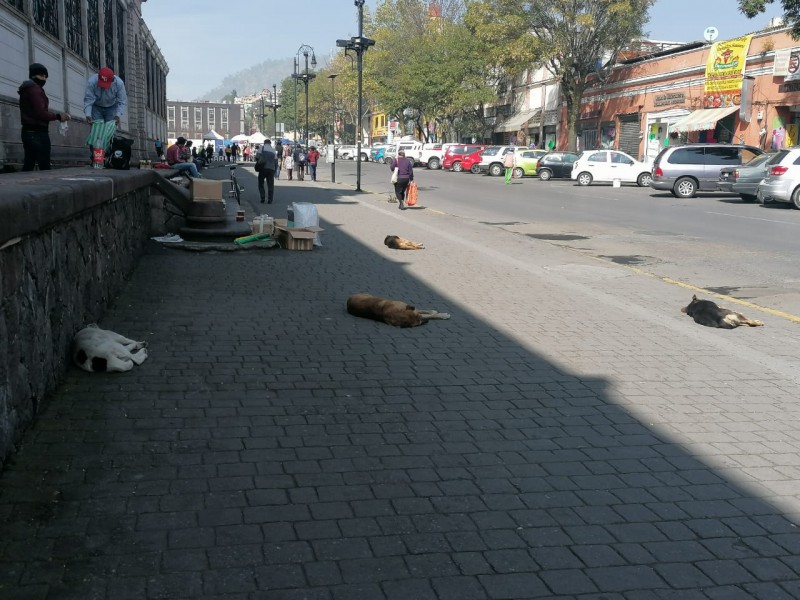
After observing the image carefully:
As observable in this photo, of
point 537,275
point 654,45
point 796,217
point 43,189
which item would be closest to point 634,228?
point 796,217

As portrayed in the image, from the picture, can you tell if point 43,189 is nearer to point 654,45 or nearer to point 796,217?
point 796,217

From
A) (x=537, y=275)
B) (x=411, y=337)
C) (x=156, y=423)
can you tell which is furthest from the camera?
(x=537, y=275)

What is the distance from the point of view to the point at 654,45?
5597 centimetres

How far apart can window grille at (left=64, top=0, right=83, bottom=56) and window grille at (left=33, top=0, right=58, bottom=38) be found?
1.04m

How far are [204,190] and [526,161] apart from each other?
33.5m

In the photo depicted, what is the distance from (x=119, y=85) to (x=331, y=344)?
23.4ft

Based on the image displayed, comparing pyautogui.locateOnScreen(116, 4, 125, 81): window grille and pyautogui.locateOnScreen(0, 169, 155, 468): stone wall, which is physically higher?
pyautogui.locateOnScreen(116, 4, 125, 81): window grille

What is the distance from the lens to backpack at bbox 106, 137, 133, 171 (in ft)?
40.1

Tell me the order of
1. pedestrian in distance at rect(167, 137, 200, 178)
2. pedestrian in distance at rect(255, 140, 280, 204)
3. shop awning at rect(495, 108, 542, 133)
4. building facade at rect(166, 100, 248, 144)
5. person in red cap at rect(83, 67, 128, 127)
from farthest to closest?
building facade at rect(166, 100, 248, 144) → shop awning at rect(495, 108, 542, 133) → pedestrian in distance at rect(255, 140, 280, 204) → pedestrian in distance at rect(167, 137, 200, 178) → person in red cap at rect(83, 67, 128, 127)

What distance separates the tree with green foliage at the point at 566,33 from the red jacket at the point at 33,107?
3795 centimetres

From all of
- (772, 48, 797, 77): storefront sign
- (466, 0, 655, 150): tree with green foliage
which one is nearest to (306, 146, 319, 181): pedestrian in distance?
(466, 0, 655, 150): tree with green foliage

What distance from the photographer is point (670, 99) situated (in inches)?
1676

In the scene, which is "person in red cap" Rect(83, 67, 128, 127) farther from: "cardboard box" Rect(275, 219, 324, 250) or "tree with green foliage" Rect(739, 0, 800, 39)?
"tree with green foliage" Rect(739, 0, 800, 39)

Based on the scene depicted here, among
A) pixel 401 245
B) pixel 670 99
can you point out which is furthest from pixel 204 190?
pixel 670 99
